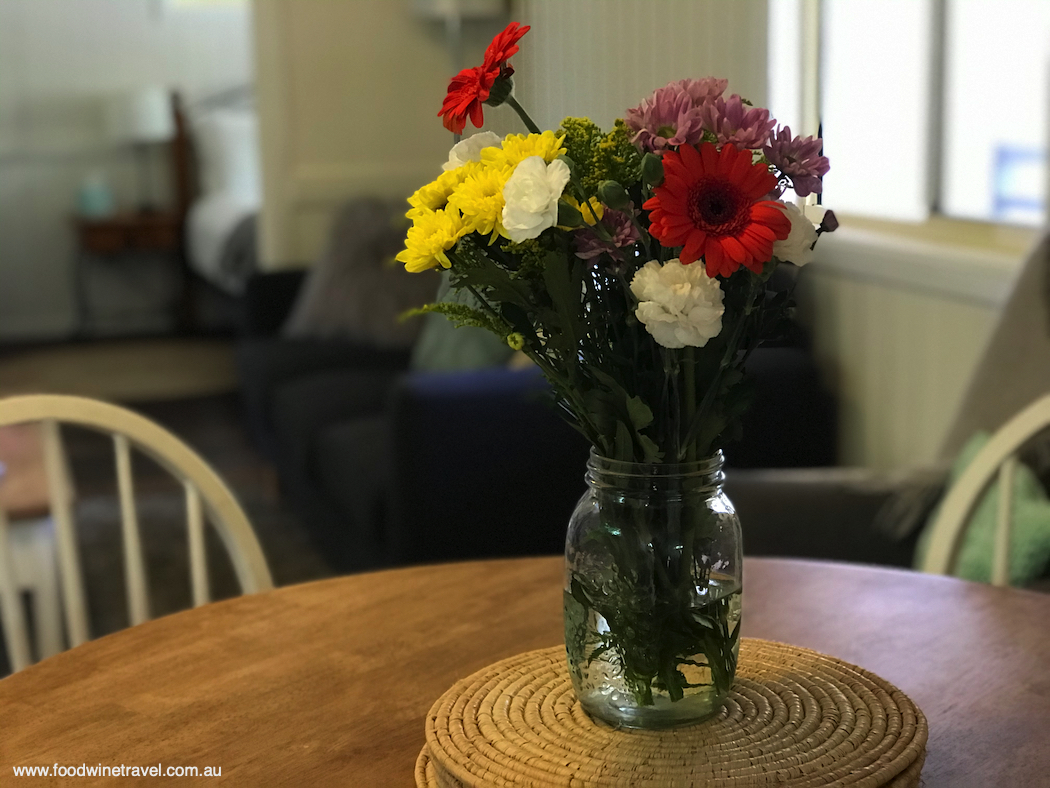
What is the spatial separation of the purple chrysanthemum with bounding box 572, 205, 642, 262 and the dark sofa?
5.18 ft

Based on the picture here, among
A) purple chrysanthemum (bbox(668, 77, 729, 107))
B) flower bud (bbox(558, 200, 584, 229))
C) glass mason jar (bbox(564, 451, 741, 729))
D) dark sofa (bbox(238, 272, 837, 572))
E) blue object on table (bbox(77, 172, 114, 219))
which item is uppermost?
purple chrysanthemum (bbox(668, 77, 729, 107))

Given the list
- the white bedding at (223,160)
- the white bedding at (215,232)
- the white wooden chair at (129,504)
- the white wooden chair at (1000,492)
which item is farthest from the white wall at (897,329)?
the white bedding at (223,160)

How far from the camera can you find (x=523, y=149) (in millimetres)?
708

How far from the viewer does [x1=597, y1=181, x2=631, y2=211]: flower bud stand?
2.21 feet

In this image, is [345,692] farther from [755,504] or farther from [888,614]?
[755,504]

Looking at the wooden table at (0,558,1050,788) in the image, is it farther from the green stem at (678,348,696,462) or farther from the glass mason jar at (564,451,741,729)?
the green stem at (678,348,696,462)

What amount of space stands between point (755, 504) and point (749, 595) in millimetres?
732

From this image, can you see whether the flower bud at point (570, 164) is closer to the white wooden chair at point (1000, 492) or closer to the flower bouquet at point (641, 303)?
the flower bouquet at point (641, 303)

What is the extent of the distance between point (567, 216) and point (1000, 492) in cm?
79

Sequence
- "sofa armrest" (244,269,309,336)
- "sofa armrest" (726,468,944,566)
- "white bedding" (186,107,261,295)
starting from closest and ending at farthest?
"sofa armrest" (726,468,944,566) < "sofa armrest" (244,269,309,336) < "white bedding" (186,107,261,295)

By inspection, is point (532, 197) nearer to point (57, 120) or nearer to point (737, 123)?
point (737, 123)

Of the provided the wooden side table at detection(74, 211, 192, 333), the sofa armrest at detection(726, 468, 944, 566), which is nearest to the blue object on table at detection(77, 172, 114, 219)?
the wooden side table at detection(74, 211, 192, 333)

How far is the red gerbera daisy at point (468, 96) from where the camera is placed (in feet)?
2.39

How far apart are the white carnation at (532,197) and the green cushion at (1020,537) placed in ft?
3.31
